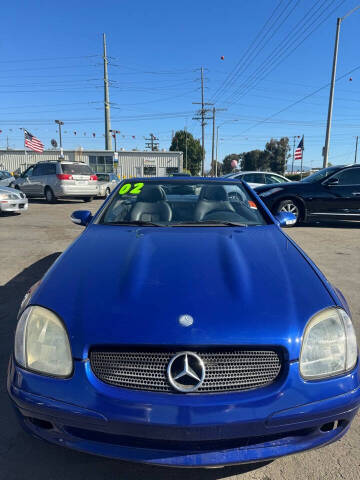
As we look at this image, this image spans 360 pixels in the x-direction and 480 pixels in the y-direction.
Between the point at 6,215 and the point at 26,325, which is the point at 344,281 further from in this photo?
the point at 6,215

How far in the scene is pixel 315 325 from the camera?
145 cm

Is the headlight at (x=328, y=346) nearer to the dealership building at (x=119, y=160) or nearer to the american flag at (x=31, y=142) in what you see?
the american flag at (x=31, y=142)

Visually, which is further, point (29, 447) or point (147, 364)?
point (29, 447)

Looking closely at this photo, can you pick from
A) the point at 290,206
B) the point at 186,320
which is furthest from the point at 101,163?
the point at 186,320

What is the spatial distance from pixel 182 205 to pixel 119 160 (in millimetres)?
44769

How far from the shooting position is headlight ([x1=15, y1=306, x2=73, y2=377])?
1.38 m

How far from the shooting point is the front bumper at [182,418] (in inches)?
48.6

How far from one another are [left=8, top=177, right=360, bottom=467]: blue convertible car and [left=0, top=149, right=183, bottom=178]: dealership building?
43.4 m

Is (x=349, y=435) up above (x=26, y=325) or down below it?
below

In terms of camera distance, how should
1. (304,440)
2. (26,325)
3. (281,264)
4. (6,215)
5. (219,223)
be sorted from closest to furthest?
(304,440), (26,325), (281,264), (219,223), (6,215)

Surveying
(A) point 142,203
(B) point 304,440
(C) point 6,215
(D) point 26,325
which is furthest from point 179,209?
(C) point 6,215

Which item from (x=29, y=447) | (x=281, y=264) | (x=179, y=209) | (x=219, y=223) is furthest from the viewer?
(x=179, y=209)

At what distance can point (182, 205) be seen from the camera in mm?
2961

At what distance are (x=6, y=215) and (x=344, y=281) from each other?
31.4ft
